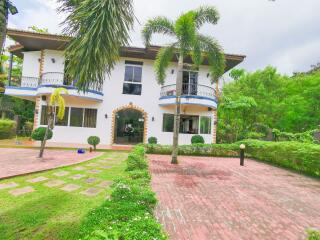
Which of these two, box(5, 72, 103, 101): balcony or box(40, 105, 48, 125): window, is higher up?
box(5, 72, 103, 101): balcony

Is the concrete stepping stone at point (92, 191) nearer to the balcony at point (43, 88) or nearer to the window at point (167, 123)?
the balcony at point (43, 88)

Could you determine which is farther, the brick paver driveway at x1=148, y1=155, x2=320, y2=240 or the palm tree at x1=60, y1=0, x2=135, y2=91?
the brick paver driveway at x1=148, y1=155, x2=320, y2=240

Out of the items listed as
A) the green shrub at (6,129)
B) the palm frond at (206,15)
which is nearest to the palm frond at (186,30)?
the palm frond at (206,15)

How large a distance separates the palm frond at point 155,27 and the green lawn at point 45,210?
754 cm

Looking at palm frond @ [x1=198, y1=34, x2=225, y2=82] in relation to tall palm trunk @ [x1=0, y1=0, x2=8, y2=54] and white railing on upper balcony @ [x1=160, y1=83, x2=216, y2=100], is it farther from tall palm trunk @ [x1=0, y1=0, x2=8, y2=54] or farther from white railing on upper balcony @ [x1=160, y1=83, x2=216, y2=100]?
tall palm trunk @ [x1=0, y1=0, x2=8, y2=54]

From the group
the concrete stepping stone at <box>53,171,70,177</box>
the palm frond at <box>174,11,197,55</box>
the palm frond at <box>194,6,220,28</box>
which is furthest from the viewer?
the palm frond at <box>194,6,220,28</box>

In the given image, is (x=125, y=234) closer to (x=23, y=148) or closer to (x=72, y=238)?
(x=72, y=238)

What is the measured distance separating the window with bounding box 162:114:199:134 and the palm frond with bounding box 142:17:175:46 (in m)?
7.44

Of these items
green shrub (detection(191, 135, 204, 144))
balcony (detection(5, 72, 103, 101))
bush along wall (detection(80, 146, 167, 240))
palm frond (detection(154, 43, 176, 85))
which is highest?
palm frond (detection(154, 43, 176, 85))

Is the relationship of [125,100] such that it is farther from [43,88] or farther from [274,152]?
[274,152]

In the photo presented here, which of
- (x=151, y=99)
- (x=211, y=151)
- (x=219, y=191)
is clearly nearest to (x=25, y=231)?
(x=219, y=191)

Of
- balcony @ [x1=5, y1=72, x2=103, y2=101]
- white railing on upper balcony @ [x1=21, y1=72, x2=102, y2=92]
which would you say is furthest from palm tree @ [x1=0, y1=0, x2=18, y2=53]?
white railing on upper balcony @ [x1=21, y1=72, x2=102, y2=92]

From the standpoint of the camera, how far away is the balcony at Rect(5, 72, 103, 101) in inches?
577

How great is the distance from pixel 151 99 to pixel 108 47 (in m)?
14.4
